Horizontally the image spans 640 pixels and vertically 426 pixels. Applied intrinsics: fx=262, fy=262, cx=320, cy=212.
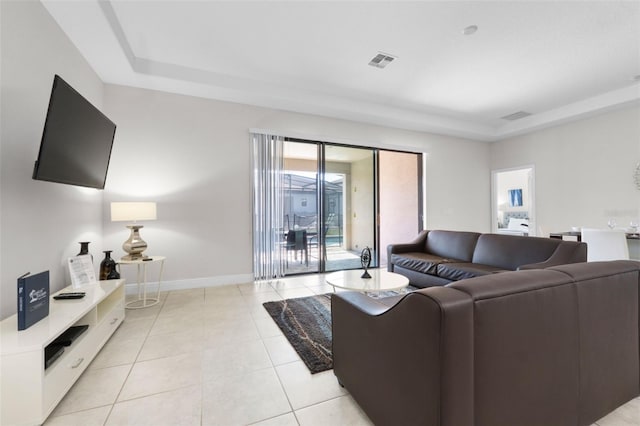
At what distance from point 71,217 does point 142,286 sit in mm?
1311

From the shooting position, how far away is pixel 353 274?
9.72 ft

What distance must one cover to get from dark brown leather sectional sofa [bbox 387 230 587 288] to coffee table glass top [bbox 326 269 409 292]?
2.89ft

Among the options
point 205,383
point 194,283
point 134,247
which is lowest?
point 205,383

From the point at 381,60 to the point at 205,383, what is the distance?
3.83 meters

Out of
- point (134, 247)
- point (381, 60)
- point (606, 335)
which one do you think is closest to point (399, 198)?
point (381, 60)

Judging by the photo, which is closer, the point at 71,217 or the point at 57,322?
the point at 57,322

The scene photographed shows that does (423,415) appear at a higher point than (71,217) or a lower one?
lower

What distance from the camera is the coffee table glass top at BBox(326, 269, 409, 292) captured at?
2.42 meters

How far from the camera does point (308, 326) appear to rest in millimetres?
2551

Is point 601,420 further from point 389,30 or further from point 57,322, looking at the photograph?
point 389,30

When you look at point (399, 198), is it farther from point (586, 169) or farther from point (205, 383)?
point (205, 383)

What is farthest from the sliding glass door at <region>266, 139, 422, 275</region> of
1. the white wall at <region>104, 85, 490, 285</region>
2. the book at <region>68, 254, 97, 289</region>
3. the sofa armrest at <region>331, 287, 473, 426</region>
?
the sofa armrest at <region>331, 287, 473, 426</region>

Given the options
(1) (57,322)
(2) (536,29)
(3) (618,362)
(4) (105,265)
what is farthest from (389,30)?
(4) (105,265)

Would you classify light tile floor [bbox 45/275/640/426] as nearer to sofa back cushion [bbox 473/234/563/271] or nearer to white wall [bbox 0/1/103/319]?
white wall [bbox 0/1/103/319]
